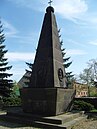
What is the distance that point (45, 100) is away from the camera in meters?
10.8

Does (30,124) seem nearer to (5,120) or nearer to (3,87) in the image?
(5,120)

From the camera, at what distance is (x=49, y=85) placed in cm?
1136

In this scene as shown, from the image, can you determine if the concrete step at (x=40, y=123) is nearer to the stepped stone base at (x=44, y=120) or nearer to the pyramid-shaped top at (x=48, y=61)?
the stepped stone base at (x=44, y=120)

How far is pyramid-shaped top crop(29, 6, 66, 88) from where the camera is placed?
38.0 ft

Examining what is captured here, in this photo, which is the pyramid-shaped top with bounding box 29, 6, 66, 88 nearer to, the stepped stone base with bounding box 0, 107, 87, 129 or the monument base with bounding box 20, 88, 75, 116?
the monument base with bounding box 20, 88, 75, 116

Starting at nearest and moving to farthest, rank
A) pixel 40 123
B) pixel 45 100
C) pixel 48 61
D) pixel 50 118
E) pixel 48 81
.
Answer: pixel 40 123 → pixel 50 118 → pixel 45 100 → pixel 48 81 → pixel 48 61

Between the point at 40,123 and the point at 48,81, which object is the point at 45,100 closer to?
the point at 48,81

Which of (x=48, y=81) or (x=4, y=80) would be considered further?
(x=4, y=80)

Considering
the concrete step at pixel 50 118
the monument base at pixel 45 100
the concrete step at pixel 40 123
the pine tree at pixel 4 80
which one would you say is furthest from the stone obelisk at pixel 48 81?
the pine tree at pixel 4 80

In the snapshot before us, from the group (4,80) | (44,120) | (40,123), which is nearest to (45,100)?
(44,120)

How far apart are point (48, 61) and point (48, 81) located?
1142mm

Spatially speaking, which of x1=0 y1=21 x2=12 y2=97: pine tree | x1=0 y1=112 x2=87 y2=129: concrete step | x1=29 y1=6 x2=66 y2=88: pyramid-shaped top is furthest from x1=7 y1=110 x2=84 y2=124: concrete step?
x1=0 y1=21 x2=12 y2=97: pine tree

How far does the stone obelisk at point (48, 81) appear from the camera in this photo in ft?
35.2

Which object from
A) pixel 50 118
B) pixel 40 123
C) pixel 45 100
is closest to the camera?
pixel 40 123
